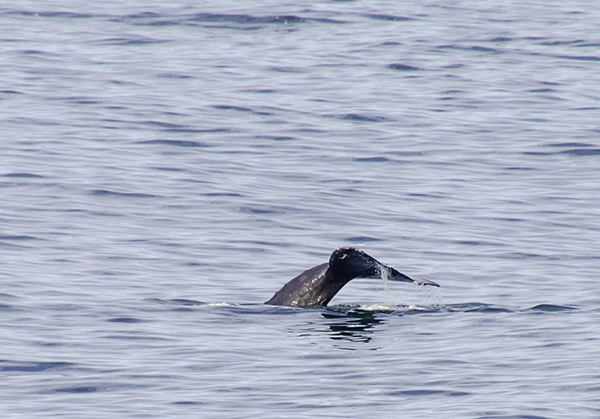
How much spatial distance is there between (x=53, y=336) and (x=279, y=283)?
4138 mm

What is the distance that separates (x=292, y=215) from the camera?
2144 centimetres

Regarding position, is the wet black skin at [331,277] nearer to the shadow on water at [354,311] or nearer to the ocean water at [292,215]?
the shadow on water at [354,311]

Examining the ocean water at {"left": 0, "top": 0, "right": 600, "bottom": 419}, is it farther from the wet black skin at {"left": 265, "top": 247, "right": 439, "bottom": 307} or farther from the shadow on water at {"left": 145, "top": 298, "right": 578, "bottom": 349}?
the wet black skin at {"left": 265, "top": 247, "right": 439, "bottom": 307}

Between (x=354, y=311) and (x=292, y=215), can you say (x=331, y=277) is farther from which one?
(x=292, y=215)

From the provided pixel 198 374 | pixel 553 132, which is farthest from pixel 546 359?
pixel 553 132

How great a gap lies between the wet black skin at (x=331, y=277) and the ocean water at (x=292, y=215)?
262 mm

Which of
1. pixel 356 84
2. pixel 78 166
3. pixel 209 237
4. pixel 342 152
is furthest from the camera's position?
pixel 356 84

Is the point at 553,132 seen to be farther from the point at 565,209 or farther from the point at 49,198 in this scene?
the point at 49,198

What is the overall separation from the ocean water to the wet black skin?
0.86ft

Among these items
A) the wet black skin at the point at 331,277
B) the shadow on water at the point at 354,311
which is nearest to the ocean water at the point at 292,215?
the shadow on water at the point at 354,311

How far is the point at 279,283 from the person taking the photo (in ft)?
56.1

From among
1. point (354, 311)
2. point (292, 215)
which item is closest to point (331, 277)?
point (354, 311)

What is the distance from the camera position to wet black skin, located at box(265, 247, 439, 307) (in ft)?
47.7

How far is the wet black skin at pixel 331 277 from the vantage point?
1453 centimetres
